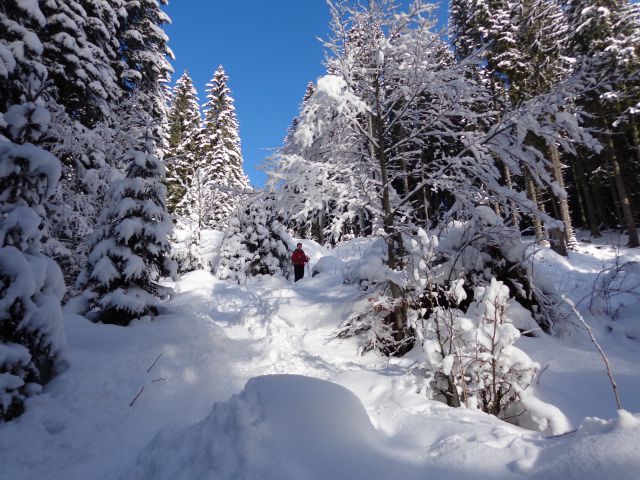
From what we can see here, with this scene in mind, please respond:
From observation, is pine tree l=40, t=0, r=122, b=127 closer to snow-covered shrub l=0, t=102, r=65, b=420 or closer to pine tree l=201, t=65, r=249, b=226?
snow-covered shrub l=0, t=102, r=65, b=420

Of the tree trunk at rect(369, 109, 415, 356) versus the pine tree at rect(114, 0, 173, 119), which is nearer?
the tree trunk at rect(369, 109, 415, 356)

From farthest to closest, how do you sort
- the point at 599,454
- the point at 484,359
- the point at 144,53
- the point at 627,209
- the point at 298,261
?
the point at 627,209 < the point at 298,261 < the point at 144,53 < the point at 484,359 < the point at 599,454

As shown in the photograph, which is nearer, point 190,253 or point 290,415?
point 290,415

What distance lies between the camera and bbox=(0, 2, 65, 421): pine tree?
3377mm

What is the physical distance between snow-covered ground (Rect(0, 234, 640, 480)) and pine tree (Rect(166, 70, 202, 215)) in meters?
26.2

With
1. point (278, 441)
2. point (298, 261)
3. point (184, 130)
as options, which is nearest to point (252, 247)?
point (298, 261)

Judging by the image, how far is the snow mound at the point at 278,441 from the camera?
87.8 inches

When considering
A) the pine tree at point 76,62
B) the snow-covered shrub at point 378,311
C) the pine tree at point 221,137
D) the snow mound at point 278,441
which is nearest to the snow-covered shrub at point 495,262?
the snow-covered shrub at point 378,311

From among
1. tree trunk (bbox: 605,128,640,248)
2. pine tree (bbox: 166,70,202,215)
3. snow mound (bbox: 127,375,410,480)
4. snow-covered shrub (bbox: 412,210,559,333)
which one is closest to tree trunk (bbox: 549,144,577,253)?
tree trunk (bbox: 605,128,640,248)

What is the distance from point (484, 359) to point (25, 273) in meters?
4.69

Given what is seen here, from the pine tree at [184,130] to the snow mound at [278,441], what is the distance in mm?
28825

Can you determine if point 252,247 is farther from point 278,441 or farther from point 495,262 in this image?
point 278,441

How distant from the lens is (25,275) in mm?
3457

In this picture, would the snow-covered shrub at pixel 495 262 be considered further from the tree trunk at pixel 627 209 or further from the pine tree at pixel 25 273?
the tree trunk at pixel 627 209
